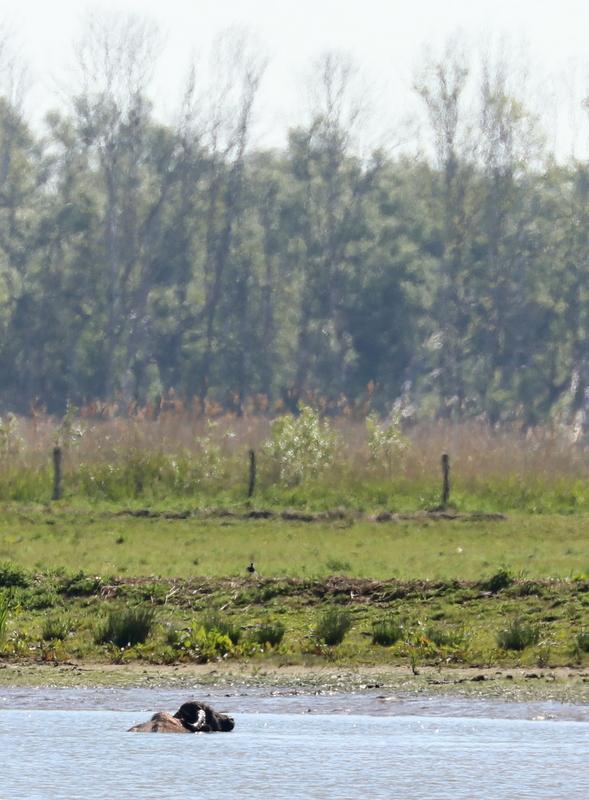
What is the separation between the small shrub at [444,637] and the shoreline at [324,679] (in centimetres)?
62

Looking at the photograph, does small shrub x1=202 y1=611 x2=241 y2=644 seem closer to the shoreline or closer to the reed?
the shoreline

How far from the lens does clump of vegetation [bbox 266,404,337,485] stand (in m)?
39.9

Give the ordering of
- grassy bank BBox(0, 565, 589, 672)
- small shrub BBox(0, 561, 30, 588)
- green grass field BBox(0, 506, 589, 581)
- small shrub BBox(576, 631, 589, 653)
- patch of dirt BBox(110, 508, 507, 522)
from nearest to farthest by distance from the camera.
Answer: small shrub BBox(576, 631, 589, 653), grassy bank BBox(0, 565, 589, 672), small shrub BBox(0, 561, 30, 588), green grass field BBox(0, 506, 589, 581), patch of dirt BBox(110, 508, 507, 522)

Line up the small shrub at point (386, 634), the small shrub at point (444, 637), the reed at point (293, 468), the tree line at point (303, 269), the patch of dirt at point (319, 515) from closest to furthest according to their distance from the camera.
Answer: the small shrub at point (444, 637), the small shrub at point (386, 634), the patch of dirt at point (319, 515), the reed at point (293, 468), the tree line at point (303, 269)

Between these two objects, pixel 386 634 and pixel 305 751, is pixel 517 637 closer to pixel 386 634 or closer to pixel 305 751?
pixel 386 634

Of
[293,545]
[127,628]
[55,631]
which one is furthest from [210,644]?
[293,545]

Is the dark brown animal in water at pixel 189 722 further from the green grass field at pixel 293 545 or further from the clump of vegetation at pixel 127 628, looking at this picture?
the green grass field at pixel 293 545

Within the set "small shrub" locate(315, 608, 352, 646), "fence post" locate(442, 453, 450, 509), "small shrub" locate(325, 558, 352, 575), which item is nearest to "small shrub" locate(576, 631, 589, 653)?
"small shrub" locate(315, 608, 352, 646)

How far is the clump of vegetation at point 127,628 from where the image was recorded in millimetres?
19578

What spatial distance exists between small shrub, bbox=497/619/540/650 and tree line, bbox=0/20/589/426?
5845 centimetres

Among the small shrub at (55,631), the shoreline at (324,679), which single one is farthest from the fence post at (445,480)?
the shoreline at (324,679)

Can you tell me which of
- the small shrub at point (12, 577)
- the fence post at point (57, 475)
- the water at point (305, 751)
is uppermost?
the fence post at point (57, 475)

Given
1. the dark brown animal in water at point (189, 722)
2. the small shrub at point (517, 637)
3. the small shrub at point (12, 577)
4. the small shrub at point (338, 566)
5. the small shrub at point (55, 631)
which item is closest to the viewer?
the dark brown animal in water at point (189, 722)

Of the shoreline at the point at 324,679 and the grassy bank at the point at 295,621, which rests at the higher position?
the grassy bank at the point at 295,621
